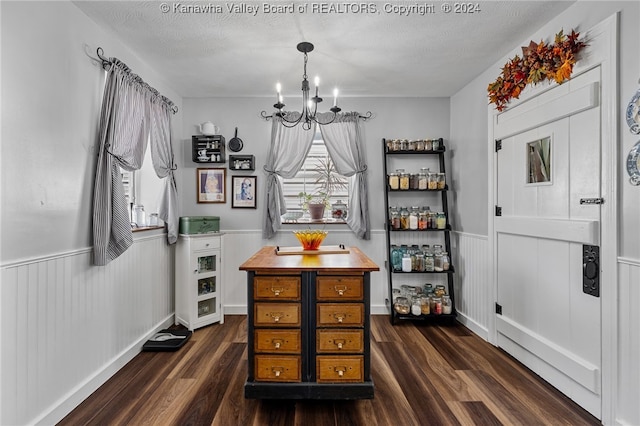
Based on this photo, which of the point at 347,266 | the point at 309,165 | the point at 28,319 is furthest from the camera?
the point at 309,165

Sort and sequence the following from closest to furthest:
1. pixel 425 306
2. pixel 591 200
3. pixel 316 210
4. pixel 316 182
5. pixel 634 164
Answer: pixel 634 164, pixel 591 200, pixel 316 210, pixel 425 306, pixel 316 182

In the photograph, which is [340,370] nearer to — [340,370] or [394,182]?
[340,370]

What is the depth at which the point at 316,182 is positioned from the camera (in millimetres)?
3932

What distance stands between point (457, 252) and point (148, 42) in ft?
12.0

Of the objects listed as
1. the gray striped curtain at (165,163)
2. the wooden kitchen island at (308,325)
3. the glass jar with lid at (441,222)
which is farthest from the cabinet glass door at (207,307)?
the glass jar with lid at (441,222)

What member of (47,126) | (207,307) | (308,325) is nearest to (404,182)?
(308,325)

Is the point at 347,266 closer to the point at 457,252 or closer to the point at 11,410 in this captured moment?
the point at 11,410

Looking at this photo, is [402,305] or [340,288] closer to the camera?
[340,288]

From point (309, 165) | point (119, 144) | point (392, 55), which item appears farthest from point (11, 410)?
point (392, 55)

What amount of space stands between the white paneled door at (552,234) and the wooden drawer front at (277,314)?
1827 mm

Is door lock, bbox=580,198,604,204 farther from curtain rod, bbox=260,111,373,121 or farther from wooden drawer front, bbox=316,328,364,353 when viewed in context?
curtain rod, bbox=260,111,373,121

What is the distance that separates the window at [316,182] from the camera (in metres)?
3.91

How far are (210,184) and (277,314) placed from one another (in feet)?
7.41

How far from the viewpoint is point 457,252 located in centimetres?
367
